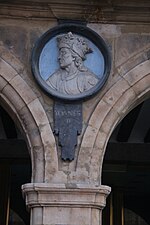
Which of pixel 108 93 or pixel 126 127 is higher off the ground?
pixel 126 127

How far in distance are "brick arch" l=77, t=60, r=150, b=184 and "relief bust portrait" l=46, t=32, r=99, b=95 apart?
20cm

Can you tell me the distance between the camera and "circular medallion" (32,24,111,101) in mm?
4145

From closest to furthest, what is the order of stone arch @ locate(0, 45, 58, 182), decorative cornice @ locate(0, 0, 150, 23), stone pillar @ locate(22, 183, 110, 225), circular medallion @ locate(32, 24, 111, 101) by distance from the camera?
stone pillar @ locate(22, 183, 110, 225) → stone arch @ locate(0, 45, 58, 182) → circular medallion @ locate(32, 24, 111, 101) → decorative cornice @ locate(0, 0, 150, 23)

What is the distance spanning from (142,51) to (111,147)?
7.93ft

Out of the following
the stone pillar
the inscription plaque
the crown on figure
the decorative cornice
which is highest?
the decorative cornice

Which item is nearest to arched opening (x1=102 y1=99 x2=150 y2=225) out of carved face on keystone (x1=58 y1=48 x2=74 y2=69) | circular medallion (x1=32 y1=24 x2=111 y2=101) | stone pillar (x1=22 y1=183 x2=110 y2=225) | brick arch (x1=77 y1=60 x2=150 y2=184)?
brick arch (x1=77 y1=60 x2=150 y2=184)

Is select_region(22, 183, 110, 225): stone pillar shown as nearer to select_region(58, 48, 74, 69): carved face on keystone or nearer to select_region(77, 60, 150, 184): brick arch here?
select_region(77, 60, 150, 184): brick arch

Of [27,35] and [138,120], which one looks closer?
[27,35]

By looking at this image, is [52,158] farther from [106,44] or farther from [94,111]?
[106,44]

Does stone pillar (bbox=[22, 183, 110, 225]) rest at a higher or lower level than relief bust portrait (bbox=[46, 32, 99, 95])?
lower

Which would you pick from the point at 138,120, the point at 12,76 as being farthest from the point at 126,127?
the point at 12,76

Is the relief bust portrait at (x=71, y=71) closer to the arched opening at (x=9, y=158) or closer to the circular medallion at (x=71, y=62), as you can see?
the circular medallion at (x=71, y=62)

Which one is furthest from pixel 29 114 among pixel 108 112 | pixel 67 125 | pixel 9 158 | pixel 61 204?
pixel 9 158

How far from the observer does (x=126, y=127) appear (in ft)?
20.3
